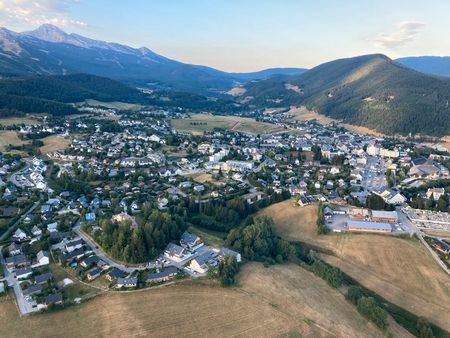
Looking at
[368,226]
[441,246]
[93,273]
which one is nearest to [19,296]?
[93,273]

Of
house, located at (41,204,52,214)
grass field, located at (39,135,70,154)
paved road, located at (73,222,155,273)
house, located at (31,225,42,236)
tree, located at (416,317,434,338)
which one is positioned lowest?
tree, located at (416,317,434,338)

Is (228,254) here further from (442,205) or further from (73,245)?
(442,205)

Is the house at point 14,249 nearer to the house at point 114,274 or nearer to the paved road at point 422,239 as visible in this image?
the house at point 114,274

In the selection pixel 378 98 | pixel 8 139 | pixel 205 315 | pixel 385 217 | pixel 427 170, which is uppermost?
pixel 378 98

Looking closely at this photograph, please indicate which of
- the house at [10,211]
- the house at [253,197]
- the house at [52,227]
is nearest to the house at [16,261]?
the house at [52,227]

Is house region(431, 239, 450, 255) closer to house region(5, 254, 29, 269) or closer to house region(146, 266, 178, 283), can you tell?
house region(146, 266, 178, 283)

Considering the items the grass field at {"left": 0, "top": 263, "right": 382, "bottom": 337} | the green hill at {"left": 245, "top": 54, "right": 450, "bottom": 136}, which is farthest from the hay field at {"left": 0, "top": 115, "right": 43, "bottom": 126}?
the green hill at {"left": 245, "top": 54, "right": 450, "bottom": 136}
